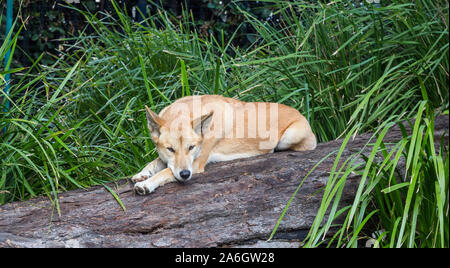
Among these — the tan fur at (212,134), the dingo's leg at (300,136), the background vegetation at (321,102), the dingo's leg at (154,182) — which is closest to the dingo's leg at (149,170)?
the tan fur at (212,134)

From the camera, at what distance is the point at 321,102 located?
514 centimetres

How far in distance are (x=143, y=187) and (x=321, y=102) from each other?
6.55 ft

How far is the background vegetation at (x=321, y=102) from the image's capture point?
350 cm

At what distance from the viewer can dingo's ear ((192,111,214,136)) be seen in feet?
Result: 14.0

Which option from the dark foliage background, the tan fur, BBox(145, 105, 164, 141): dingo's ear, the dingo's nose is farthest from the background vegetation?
the dark foliage background

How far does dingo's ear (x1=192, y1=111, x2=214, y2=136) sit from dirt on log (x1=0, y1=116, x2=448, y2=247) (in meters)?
0.38

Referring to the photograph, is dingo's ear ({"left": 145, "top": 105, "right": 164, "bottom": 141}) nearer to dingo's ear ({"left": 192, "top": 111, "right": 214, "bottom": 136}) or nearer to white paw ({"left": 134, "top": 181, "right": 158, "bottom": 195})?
dingo's ear ({"left": 192, "top": 111, "right": 214, "bottom": 136})

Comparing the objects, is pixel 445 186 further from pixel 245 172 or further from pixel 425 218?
pixel 245 172

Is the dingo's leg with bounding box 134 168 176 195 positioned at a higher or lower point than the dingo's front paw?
higher

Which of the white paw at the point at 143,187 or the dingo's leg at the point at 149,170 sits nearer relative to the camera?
the white paw at the point at 143,187

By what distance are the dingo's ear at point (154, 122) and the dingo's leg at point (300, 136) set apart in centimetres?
116

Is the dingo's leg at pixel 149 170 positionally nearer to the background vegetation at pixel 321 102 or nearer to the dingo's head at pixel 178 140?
the dingo's head at pixel 178 140

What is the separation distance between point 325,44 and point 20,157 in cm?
292

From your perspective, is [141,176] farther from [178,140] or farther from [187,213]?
[187,213]
